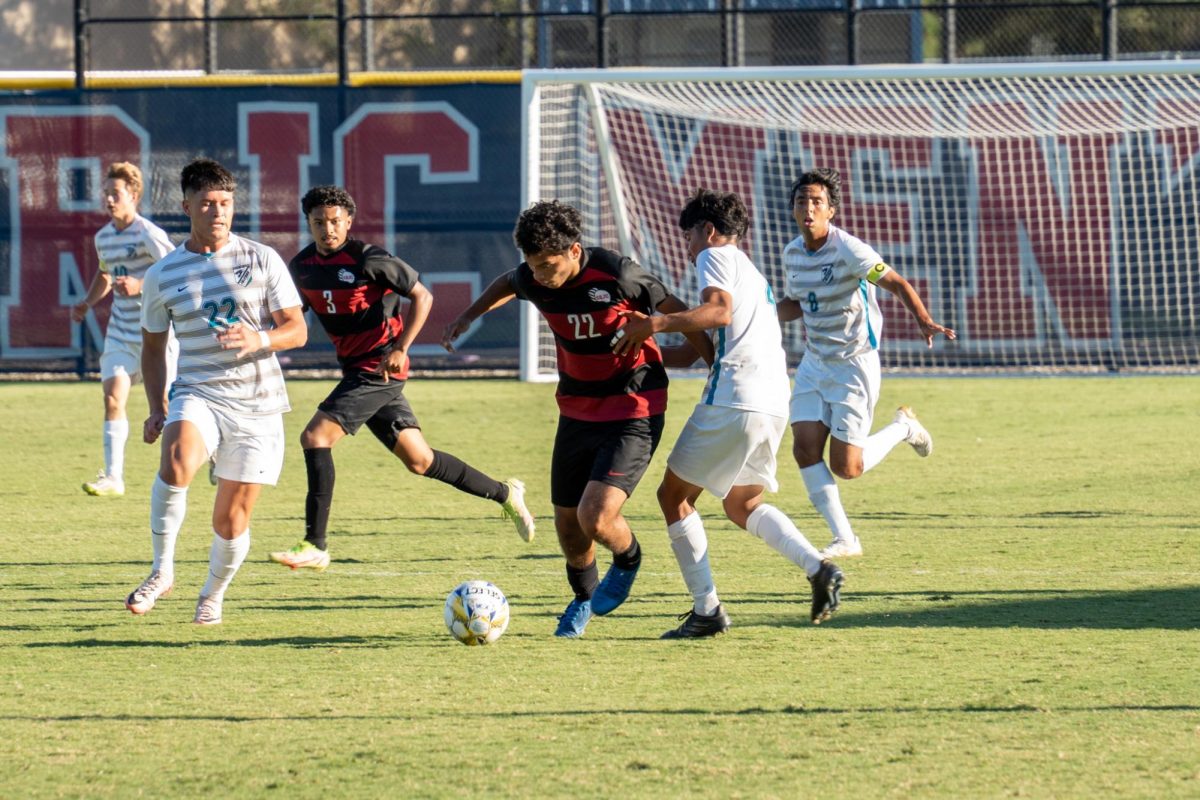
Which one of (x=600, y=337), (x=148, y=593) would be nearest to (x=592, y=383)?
(x=600, y=337)

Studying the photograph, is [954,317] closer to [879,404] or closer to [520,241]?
[879,404]

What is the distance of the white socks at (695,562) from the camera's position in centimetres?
596

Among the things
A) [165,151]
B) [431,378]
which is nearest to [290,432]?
[431,378]

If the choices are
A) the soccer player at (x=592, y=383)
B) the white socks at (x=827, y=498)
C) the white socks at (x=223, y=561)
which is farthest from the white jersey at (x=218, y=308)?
the white socks at (x=827, y=498)

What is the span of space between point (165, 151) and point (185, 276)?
39.2ft

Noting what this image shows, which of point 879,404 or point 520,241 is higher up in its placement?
point 520,241

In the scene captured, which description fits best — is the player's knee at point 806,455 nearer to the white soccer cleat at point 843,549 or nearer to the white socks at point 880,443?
the white socks at point 880,443

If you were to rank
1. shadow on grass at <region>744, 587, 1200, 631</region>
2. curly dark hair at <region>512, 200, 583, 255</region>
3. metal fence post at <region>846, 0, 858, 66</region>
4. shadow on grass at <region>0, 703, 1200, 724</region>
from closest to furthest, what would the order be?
shadow on grass at <region>0, 703, 1200, 724</region>, curly dark hair at <region>512, 200, 583, 255</region>, shadow on grass at <region>744, 587, 1200, 631</region>, metal fence post at <region>846, 0, 858, 66</region>

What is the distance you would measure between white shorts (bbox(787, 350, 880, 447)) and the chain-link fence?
1025 centimetres

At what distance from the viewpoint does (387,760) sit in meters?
4.32

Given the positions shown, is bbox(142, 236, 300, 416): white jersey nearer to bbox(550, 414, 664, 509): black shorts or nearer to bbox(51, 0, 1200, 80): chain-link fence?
bbox(550, 414, 664, 509): black shorts

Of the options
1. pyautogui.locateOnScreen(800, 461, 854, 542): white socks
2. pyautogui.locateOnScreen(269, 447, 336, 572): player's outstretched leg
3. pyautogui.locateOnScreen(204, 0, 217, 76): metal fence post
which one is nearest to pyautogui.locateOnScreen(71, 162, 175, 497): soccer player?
pyautogui.locateOnScreen(269, 447, 336, 572): player's outstretched leg

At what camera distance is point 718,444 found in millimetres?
5930

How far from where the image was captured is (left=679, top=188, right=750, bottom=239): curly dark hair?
5984 millimetres
